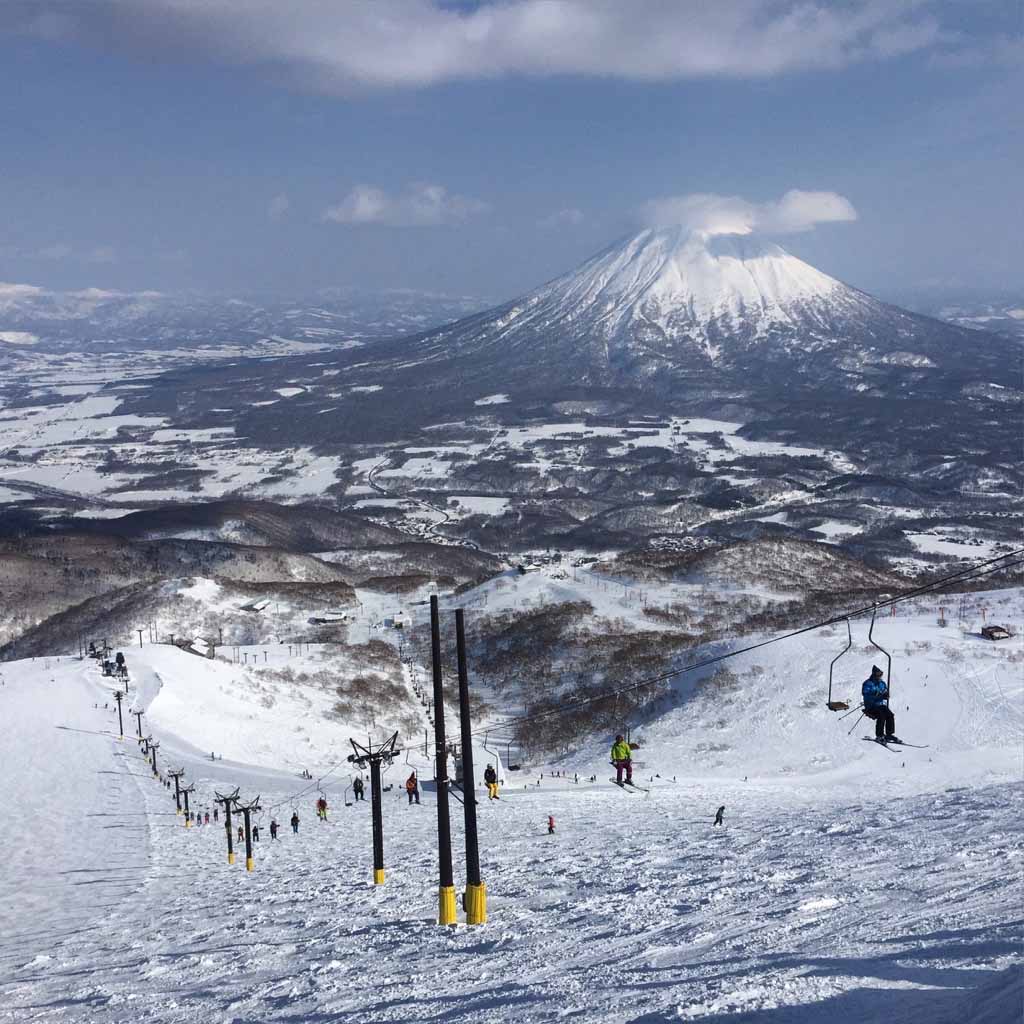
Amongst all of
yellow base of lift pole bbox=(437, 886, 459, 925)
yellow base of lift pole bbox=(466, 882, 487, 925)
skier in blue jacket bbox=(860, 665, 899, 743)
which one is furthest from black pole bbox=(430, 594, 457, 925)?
skier in blue jacket bbox=(860, 665, 899, 743)

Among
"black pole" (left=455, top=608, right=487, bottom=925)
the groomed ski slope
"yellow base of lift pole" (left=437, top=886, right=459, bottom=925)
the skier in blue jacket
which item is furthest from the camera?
the skier in blue jacket

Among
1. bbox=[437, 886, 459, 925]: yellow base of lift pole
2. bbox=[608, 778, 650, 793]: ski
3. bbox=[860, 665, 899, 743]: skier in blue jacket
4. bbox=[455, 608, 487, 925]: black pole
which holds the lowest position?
bbox=[608, 778, 650, 793]: ski

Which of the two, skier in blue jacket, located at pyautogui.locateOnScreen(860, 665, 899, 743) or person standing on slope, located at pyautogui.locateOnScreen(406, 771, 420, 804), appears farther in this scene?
person standing on slope, located at pyautogui.locateOnScreen(406, 771, 420, 804)

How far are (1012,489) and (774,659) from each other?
93.7 meters

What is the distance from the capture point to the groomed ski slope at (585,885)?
27.8 ft

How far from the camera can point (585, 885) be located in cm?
1451

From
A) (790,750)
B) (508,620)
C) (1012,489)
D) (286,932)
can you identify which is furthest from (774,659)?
(1012,489)

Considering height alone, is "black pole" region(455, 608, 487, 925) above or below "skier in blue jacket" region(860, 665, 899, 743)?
below

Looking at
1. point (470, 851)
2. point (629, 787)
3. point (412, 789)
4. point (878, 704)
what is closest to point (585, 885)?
point (470, 851)

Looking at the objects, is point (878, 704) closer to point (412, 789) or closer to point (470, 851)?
point (470, 851)

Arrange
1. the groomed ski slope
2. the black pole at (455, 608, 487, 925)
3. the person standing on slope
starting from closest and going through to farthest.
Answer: the groomed ski slope < the black pole at (455, 608, 487, 925) < the person standing on slope

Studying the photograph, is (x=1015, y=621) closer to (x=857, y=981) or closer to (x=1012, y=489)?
(x=857, y=981)

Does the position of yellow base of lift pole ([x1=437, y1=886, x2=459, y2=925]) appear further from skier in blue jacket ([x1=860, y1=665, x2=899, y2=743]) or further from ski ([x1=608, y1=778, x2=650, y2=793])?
ski ([x1=608, y1=778, x2=650, y2=793])

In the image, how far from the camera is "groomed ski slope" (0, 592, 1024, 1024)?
27.8 feet
